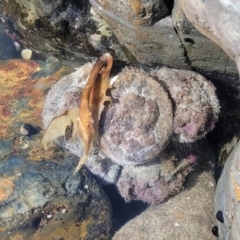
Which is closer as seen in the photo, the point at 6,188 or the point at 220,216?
the point at 220,216

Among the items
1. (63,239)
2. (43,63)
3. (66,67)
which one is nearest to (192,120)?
(63,239)

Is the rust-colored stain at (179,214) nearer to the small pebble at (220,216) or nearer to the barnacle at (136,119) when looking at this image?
the small pebble at (220,216)

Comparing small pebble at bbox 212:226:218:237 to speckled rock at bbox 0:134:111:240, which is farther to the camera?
small pebble at bbox 212:226:218:237

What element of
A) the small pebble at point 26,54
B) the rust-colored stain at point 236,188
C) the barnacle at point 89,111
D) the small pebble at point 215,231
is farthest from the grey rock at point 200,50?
the small pebble at point 26,54

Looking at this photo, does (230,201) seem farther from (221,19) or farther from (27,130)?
(27,130)

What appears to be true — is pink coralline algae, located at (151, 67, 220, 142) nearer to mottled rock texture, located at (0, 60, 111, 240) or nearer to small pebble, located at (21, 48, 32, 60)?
mottled rock texture, located at (0, 60, 111, 240)

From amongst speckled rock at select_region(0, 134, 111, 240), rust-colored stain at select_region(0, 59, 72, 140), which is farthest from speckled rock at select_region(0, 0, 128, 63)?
speckled rock at select_region(0, 134, 111, 240)

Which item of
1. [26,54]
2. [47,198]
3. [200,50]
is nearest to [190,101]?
[200,50]
